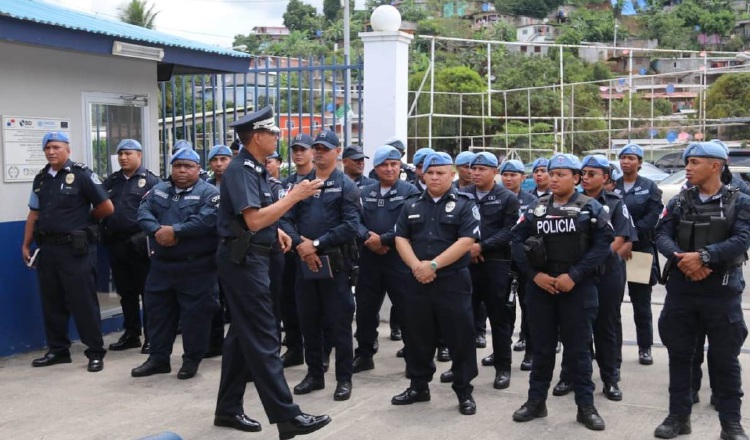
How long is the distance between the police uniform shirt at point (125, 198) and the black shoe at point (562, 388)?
3895mm

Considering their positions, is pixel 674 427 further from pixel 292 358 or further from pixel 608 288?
pixel 292 358

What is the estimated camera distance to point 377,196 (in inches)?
269

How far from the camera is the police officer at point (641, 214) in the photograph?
688 centimetres

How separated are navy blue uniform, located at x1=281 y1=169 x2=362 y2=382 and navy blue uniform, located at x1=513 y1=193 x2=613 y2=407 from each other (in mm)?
1398

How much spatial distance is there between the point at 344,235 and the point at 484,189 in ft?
4.37

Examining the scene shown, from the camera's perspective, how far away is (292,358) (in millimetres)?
7016

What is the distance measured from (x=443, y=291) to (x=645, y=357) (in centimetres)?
242

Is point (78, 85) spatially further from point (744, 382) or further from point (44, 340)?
point (744, 382)

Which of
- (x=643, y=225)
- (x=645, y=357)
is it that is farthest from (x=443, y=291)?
(x=645, y=357)

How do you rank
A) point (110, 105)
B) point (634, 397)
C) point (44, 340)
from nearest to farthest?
point (634, 397), point (44, 340), point (110, 105)

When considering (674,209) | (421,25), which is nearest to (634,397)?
(674,209)

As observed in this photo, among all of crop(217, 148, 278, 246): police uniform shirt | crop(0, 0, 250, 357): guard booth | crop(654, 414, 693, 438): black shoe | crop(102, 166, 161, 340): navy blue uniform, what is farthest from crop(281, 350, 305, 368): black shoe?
crop(654, 414, 693, 438): black shoe

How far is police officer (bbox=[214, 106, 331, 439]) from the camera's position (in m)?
4.75

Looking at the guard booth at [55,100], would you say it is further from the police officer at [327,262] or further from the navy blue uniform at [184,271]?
the police officer at [327,262]
